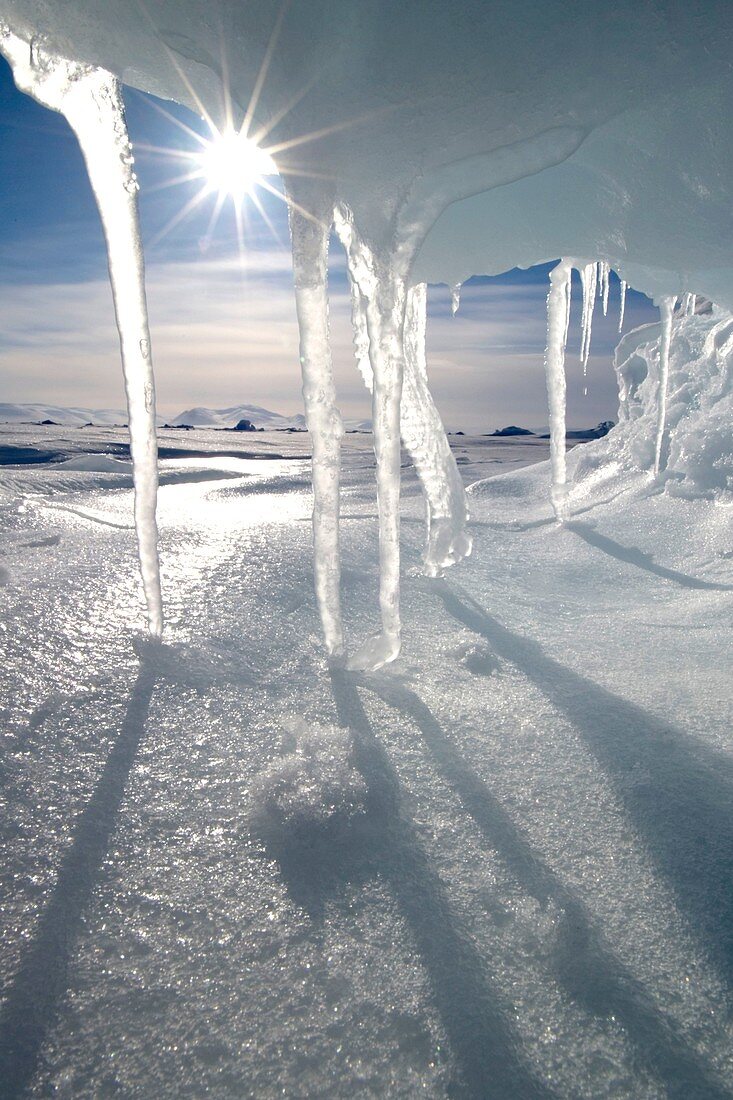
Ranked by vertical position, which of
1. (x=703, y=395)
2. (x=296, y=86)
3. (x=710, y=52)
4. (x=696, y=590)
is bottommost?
(x=696, y=590)

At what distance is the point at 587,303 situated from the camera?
15.7 ft

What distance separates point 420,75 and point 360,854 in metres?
1.77

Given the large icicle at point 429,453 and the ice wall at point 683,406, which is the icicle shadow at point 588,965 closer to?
the large icicle at point 429,453

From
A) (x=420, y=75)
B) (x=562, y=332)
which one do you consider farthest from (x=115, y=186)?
(x=562, y=332)

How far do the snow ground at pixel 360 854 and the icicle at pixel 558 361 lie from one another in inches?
83.3

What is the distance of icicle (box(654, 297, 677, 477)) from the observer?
441 centimetres

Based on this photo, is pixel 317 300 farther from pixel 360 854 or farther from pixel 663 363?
pixel 663 363

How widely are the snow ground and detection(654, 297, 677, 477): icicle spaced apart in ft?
9.06

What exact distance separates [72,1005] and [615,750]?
50.2 inches

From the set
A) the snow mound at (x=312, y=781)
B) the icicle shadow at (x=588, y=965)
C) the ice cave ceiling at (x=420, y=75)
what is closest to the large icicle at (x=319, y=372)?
the ice cave ceiling at (x=420, y=75)

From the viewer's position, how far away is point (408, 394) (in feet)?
10.5

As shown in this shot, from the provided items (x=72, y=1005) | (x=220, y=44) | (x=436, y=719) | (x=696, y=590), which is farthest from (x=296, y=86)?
(x=696, y=590)

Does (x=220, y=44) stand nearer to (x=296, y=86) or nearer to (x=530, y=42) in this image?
(x=296, y=86)

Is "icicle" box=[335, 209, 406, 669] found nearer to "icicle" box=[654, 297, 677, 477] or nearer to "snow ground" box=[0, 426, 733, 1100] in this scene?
"snow ground" box=[0, 426, 733, 1100]
